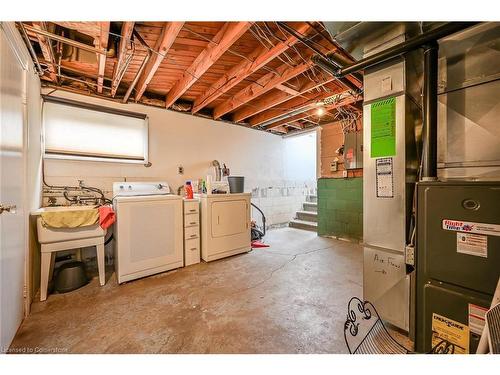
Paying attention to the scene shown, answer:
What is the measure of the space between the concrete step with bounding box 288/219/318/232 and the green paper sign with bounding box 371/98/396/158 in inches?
136

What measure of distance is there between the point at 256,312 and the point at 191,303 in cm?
61

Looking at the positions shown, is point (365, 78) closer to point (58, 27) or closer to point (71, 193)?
point (58, 27)

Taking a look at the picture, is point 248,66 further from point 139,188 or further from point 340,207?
point 340,207

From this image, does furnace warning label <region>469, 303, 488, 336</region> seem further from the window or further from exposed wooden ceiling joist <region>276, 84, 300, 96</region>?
the window

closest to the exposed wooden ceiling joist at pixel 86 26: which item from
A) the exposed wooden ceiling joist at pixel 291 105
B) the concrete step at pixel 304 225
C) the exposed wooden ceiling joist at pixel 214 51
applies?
the exposed wooden ceiling joist at pixel 214 51

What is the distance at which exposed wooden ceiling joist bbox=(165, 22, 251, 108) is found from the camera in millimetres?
1724

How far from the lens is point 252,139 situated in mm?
4633

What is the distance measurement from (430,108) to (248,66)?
176cm

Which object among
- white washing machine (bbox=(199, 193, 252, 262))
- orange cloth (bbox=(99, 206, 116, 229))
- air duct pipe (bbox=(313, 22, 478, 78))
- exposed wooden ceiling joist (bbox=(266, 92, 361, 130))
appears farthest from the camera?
exposed wooden ceiling joist (bbox=(266, 92, 361, 130))

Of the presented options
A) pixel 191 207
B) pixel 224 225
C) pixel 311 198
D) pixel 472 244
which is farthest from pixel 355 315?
pixel 311 198

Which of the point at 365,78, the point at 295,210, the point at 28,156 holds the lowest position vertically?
the point at 295,210

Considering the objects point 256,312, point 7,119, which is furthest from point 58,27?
point 256,312

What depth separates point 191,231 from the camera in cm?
284

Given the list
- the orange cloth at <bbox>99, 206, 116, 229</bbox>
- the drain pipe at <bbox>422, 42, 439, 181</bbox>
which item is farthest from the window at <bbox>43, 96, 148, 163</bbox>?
the drain pipe at <bbox>422, 42, 439, 181</bbox>
